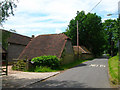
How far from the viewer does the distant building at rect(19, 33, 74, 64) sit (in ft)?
72.4

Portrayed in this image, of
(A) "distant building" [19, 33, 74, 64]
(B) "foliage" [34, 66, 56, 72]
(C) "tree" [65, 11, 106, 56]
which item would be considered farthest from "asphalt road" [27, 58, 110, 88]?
(C) "tree" [65, 11, 106, 56]

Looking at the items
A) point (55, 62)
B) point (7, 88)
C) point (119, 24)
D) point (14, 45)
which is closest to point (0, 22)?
point (7, 88)

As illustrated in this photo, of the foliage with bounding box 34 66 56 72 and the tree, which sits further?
the tree

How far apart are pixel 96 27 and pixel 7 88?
145 ft

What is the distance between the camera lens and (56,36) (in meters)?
26.4

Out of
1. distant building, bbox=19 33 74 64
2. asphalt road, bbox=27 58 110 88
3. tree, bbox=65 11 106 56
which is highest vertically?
tree, bbox=65 11 106 56

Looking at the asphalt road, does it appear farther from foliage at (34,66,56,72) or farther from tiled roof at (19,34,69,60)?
tiled roof at (19,34,69,60)

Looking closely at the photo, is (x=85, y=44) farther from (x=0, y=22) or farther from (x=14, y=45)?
(x=0, y=22)

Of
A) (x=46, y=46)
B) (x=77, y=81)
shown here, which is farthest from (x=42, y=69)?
(x=46, y=46)

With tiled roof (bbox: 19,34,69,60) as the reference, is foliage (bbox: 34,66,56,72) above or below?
below

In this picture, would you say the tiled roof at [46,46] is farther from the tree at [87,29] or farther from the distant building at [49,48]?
the tree at [87,29]

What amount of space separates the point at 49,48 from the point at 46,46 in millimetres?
957

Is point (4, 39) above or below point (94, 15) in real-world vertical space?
below

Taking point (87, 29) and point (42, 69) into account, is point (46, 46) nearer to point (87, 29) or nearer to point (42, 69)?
point (42, 69)
